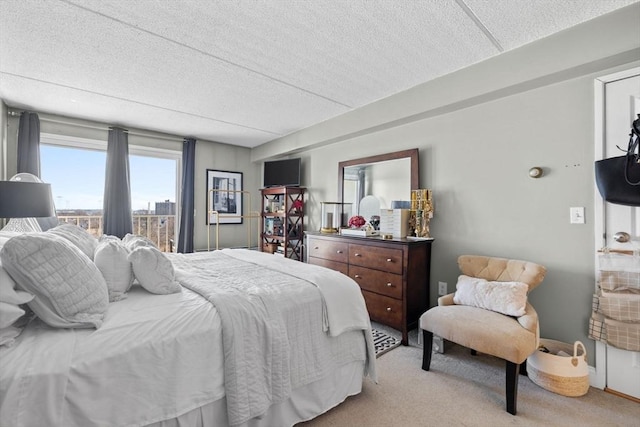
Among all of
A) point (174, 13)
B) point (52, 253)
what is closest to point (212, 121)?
point (174, 13)

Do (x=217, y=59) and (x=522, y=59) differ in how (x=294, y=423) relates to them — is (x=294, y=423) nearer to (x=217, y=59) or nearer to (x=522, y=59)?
(x=217, y=59)

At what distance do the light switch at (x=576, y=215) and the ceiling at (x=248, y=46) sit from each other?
127 centimetres

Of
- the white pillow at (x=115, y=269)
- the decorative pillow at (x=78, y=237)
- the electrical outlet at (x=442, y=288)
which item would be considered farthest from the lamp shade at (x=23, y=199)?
the electrical outlet at (x=442, y=288)

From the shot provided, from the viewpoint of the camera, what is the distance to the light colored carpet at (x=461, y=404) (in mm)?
1695

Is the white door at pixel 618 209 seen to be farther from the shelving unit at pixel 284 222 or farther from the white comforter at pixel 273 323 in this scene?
the shelving unit at pixel 284 222

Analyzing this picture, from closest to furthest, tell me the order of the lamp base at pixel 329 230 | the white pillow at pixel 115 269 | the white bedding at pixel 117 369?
the white bedding at pixel 117 369 → the white pillow at pixel 115 269 → the lamp base at pixel 329 230

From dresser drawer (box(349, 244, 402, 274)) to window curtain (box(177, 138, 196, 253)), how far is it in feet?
9.68

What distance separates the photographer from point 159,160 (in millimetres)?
4758

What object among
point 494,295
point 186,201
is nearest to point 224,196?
point 186,201

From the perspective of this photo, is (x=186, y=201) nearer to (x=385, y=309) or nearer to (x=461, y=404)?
(x=385, y=309)

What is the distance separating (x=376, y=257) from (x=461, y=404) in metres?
1.35

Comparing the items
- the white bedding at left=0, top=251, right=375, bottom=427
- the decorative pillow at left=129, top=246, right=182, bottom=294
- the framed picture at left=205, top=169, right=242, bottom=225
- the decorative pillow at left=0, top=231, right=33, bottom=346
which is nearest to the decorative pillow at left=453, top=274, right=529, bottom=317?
the white bedding at left=0, top=251, right=375, bottom=427

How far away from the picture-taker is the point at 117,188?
13.6 ft

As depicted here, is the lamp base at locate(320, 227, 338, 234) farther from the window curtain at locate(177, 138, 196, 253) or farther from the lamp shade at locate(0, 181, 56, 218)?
the lamp shade at locate(0, 181, 56, 218)
